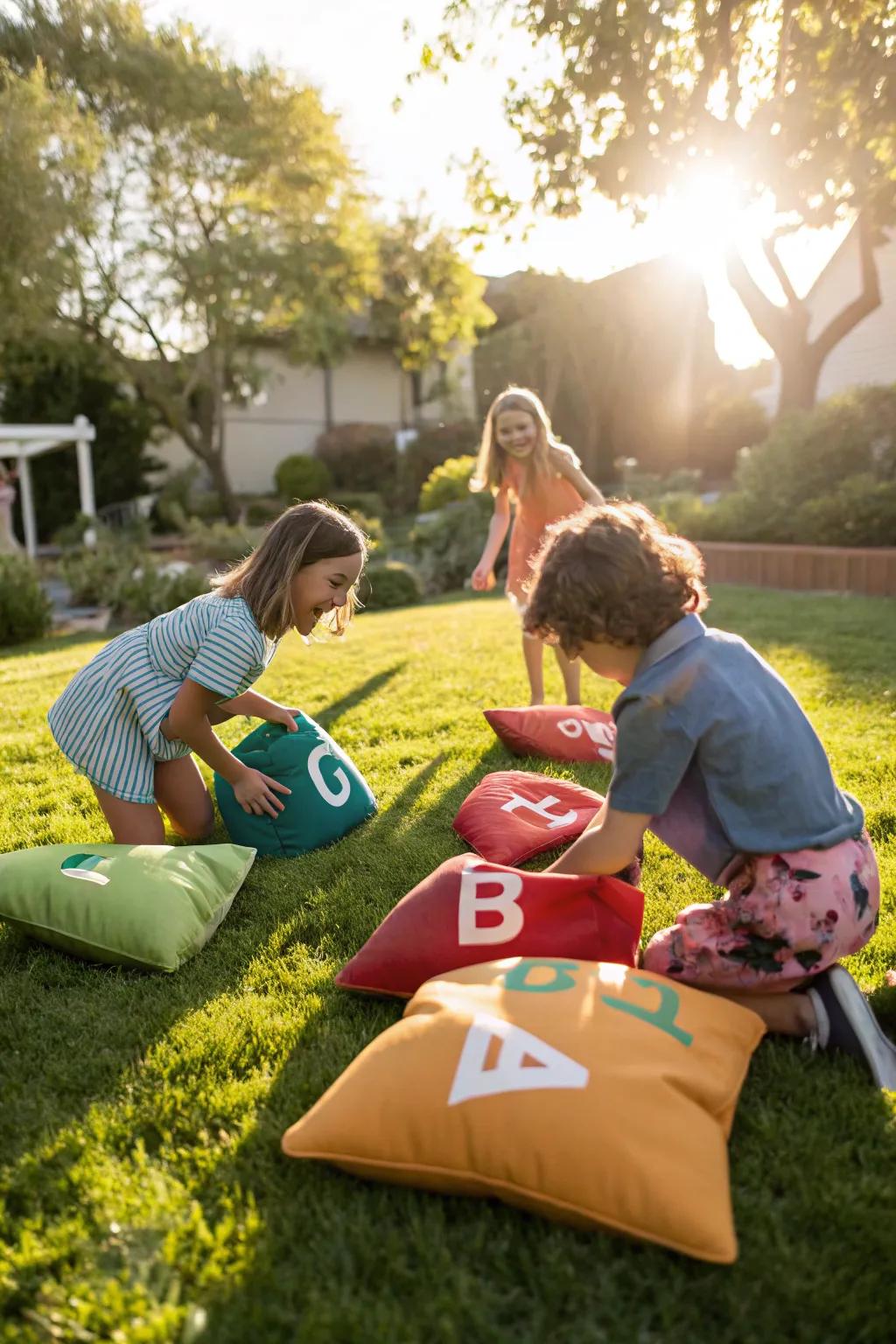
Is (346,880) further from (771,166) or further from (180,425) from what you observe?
(180,425)

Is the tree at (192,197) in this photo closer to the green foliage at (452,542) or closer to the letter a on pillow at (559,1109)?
the green foliage at (452,542)

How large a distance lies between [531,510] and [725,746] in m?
3.28

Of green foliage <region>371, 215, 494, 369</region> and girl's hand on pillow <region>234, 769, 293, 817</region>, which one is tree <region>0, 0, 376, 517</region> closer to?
green foliage <region>371, 215, 494, 369</region>

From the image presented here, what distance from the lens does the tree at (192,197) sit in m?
17.8

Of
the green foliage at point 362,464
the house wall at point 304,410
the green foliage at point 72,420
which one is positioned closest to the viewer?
the green foliage at point 72,420

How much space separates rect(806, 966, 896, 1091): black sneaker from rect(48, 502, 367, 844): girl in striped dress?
6.00 feet

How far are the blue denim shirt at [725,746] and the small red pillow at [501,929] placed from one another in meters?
0.35

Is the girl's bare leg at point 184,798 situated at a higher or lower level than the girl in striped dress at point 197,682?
lower

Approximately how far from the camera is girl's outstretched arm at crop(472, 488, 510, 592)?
5020 millimetres

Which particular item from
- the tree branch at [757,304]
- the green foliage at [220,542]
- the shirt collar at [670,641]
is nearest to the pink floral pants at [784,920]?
the shirt collar at [670,641]

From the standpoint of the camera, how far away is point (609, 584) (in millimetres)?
2033

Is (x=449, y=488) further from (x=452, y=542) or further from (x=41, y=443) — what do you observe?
(x=41, y=443)

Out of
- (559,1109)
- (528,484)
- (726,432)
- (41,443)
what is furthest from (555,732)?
(726,432)

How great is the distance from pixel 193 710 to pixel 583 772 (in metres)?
1.63
